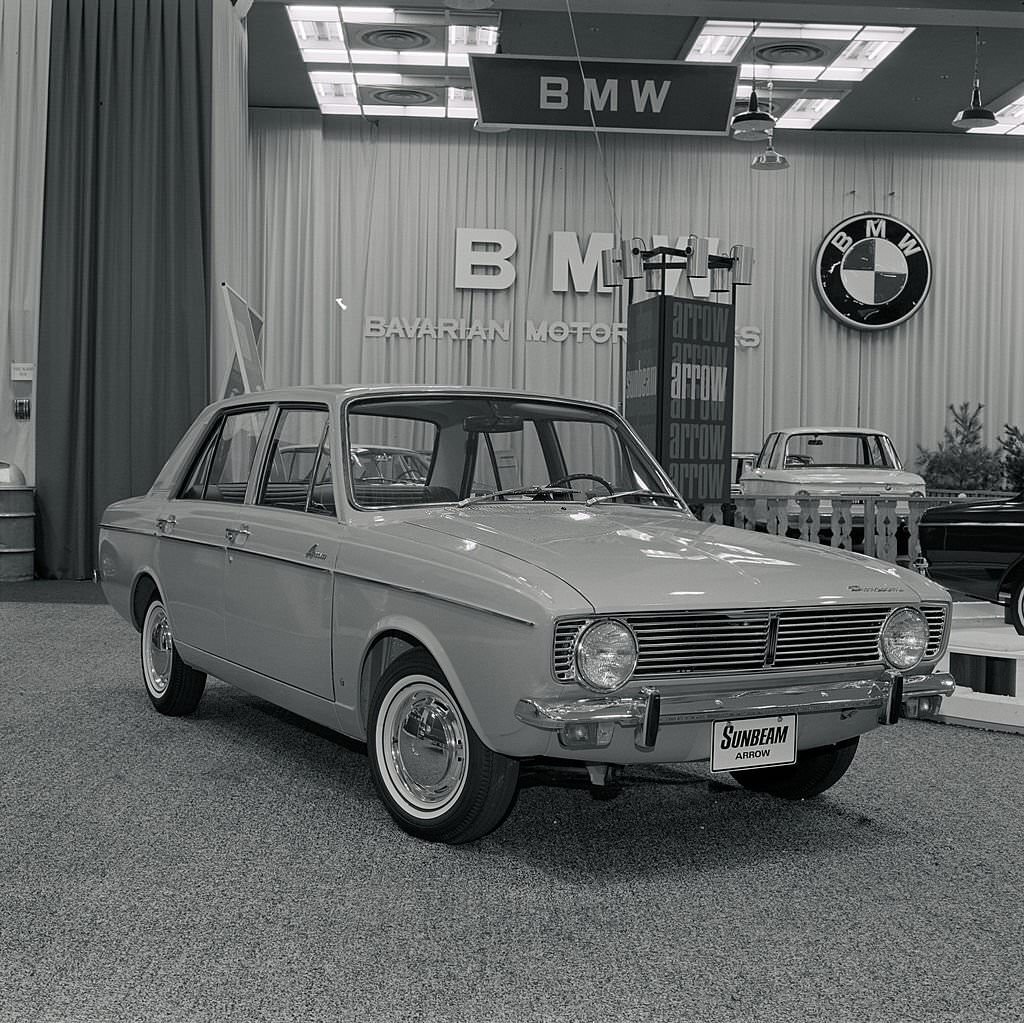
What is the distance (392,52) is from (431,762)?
40.3 ft

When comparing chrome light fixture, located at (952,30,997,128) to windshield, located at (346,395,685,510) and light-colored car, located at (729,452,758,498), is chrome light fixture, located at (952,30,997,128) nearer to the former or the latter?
light-colored car, located at (729,452,758,498)

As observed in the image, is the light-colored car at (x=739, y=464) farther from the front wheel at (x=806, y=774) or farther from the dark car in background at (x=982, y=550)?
Result: the front wheel at (x=806, y=774)

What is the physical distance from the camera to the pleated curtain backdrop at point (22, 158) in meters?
11.2

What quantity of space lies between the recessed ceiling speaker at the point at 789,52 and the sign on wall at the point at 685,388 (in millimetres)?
6133

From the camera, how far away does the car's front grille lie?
3.13 meters

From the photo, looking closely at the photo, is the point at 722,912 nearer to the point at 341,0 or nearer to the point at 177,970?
the point at 177,970

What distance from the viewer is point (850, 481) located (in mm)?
11922

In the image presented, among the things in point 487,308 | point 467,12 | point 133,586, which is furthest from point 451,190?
point 133,586

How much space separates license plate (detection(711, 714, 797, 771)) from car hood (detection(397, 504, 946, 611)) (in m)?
0.33

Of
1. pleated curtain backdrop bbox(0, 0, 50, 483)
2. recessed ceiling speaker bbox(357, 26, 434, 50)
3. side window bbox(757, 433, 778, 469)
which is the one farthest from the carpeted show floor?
recessed ceiling speaker bbox(357, 26, 434, 50)

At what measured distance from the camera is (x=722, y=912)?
9.87 feet

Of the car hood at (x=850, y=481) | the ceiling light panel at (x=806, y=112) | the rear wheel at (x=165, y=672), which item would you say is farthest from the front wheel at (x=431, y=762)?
the ceiling light panel at (x=806, y=112)

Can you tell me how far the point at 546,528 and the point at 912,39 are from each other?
12064mm

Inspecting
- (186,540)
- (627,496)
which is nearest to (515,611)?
(627,496)
